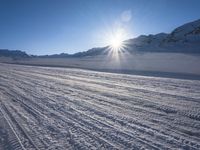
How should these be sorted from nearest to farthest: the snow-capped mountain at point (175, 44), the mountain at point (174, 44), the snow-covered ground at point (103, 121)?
the snow-covered ground at point (103, 121) → the mountain at point (174, 44) → the snow-capped mountain at point (175, 44)

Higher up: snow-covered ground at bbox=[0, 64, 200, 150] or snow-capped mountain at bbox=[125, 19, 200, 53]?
snow-capped mountain at bbox=[125, 19, 200, 53]

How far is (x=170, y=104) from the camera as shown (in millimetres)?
7938

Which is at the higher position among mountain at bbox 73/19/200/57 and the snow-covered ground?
mountain at bbox 73/19/200/57

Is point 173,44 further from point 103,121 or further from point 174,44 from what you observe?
point 103,121

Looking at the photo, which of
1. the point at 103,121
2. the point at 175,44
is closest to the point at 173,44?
the point at 175,44

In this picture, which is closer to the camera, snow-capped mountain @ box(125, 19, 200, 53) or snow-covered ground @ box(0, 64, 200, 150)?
snow-covered ground @ box(0, 64, 200, 150)

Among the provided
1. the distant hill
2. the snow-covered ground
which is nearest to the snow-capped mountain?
the distant hill

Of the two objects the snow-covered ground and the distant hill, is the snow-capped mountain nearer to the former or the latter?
the distant hill

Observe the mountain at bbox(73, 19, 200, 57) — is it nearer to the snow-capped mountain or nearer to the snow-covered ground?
the snow-capped mountain

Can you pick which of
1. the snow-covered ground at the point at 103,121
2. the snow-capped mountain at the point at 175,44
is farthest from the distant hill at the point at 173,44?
the snow-covered ground at the point at 103,121

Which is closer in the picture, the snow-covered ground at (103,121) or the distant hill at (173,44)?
the snow-covered ground at (103,121)

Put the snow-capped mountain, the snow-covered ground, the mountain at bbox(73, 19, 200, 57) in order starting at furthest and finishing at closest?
1. the snow-capped mountain
2. the mountain at bbox(73, 19, 200, 57)
3. the snow-covered ground

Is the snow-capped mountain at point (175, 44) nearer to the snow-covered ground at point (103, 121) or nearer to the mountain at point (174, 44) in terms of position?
the mountain at point (174, 44)

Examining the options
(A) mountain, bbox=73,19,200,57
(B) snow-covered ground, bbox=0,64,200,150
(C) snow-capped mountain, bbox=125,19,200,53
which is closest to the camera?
(B) snow-covered ground, bbox=0,64,200,150
